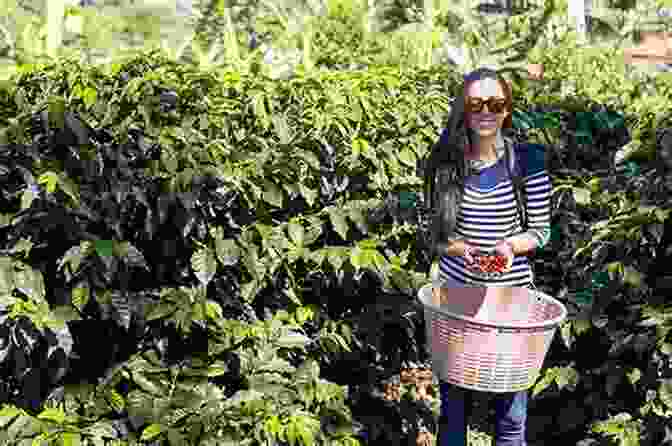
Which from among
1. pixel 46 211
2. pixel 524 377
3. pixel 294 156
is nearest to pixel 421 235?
pixel 294 156

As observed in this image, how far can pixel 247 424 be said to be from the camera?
2.89 m

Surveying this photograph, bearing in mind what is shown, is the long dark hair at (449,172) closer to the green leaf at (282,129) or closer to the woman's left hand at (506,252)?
the woman's left hand at (506,252)

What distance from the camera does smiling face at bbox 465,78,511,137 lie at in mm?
3049

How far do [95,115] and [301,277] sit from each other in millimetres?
1102

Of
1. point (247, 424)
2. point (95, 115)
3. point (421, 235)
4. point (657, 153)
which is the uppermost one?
point (95, 115)

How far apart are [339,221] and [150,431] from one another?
1.20 m

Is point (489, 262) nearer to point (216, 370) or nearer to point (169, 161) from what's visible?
point (216, 370)

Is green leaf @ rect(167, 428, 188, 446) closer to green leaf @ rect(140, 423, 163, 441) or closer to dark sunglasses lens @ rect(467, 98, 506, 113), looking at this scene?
green leaf @ rect(140, 423, 163, 441)

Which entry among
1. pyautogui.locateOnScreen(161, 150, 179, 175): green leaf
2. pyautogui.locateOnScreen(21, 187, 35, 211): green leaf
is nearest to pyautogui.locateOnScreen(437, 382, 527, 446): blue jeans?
pyautogui.locateOnScreen(161, 150, 179, 175): green leaf

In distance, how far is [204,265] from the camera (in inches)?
117

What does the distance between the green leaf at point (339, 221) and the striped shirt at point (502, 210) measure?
457mm

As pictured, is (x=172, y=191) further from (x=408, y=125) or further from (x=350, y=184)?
(x=408, y=125)

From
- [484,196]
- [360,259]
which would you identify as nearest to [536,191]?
[484,196]

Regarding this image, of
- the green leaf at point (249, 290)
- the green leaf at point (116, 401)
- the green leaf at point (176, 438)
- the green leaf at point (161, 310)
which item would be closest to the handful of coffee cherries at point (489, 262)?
the green leaf at point (249, 290)
